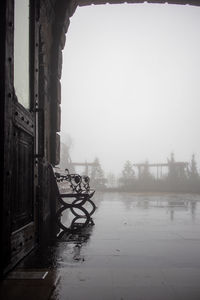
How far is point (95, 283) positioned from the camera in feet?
7.50

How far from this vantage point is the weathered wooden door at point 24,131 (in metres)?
2.92

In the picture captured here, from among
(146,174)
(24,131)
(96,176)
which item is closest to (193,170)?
(146,174)

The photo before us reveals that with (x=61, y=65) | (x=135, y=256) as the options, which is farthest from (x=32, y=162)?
(x=61, y=65)

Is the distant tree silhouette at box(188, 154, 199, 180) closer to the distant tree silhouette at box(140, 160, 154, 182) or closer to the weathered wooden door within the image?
the distant tree silhouette at box(140, 160, 154, 182)

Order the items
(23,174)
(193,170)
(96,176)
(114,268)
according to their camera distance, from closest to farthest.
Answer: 1. (114,268)
2. (23,174)
3. (193,170)
4. (96,176)

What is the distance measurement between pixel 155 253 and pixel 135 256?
10.3 inches

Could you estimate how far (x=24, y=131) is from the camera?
10.7 ft

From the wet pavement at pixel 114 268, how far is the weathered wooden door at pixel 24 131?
29 centimetres

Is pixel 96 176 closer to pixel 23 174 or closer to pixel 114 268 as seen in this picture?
pixel 23 174

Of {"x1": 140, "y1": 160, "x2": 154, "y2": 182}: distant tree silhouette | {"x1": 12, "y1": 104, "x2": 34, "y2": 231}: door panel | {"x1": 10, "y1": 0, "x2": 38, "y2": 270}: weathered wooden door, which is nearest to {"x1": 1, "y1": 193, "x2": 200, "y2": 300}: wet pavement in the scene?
{"x1": 10, "y1": 0, "x2": 38, "y2": 270}: weathered wooden door

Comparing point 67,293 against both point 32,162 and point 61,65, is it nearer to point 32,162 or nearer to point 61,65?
point 32,162

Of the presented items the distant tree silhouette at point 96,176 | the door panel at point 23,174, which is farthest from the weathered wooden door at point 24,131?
the distant tree silhouette at point 96,176

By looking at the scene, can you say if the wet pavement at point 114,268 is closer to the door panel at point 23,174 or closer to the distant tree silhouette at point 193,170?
the door panel at point 23,174

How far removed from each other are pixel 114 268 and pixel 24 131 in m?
1.68
